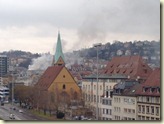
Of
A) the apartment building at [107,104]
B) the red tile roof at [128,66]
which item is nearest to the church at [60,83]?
the apartment building at [107,104]

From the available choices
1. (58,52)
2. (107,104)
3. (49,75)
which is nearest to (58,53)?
(58,52)

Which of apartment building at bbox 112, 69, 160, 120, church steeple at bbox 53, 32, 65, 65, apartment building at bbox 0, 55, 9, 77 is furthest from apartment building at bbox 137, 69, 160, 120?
apartment building at bbox 0, 55, 9, 77

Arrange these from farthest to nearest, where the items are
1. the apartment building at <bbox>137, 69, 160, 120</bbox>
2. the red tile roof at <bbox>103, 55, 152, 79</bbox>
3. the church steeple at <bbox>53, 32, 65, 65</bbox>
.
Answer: the red tile roof at <bbox>103, 55, 152, 79</bbox>, the church steeple at <bbox>53, 32, 65, 65</bbox>, the apartment building at <bbox>137, 69, 160, 120</bbox>

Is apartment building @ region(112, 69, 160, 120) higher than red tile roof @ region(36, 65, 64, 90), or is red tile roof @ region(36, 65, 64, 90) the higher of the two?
red tile roof @ region(36, 65, 64, 90)

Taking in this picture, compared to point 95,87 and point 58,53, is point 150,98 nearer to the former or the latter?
point 95,87

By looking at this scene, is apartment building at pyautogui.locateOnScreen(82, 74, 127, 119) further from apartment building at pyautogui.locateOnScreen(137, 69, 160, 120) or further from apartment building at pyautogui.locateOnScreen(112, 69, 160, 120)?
apartment building at pyautogui.locateOnScreen(137, 69, 160, 120)

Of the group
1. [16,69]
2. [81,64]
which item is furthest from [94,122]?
[16,69]

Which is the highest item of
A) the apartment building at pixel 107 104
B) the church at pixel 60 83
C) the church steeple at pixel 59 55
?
the church steeple at pixel 59 55

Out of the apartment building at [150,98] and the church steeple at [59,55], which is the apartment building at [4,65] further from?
the apartment building at [150,98]
